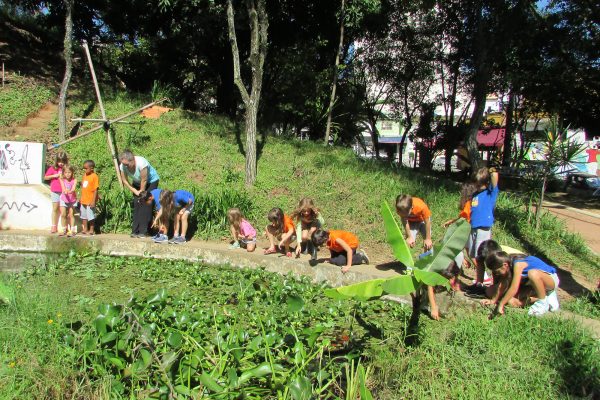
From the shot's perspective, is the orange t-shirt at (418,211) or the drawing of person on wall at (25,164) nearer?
the orange t-shirt at (418,211)

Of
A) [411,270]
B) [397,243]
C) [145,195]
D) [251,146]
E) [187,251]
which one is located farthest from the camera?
[251,146]

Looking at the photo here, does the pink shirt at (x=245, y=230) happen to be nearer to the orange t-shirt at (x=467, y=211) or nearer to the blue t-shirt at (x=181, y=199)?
the blue t-shirt at (x=181, y=199)

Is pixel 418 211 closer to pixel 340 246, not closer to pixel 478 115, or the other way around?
pixel 340 246

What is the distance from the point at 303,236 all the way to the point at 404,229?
1.48m

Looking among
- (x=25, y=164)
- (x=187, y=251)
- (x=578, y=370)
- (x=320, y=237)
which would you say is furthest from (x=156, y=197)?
(x=578, y=370)

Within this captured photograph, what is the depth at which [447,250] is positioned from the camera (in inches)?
146

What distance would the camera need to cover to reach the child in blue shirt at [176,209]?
801cm

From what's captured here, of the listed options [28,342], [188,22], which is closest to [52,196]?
[28,342]

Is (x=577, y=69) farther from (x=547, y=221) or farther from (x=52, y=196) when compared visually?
(x=52, y=196)

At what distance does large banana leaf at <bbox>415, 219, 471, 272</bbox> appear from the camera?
3672 mm

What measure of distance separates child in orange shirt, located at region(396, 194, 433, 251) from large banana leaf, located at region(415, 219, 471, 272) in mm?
2342

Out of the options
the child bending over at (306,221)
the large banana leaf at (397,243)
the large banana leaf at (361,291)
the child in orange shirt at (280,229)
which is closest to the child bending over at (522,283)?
the large banana leaf at (397,243)

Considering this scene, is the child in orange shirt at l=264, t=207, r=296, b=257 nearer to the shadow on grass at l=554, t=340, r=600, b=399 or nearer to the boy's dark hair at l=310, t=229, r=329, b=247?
the boy's dark hair at l=310, t=229, r=329, b=247

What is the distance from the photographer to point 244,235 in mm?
7750
